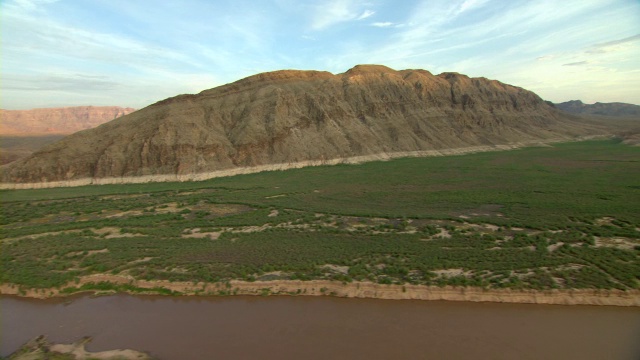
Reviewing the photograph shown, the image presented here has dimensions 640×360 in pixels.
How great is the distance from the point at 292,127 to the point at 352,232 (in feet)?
135

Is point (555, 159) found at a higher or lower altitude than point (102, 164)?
lower

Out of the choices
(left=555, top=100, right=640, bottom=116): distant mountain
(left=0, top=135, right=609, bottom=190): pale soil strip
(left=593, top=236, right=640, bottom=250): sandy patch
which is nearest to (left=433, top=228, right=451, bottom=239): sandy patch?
(left=593, top=236, right=640, bottom=250): sandy patch

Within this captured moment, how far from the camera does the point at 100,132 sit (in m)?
56.3

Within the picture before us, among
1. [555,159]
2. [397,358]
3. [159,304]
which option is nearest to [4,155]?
[159,304]

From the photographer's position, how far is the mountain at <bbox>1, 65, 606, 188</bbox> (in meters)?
50.4

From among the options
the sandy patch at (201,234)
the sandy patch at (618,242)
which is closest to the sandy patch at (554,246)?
the sandy patch at (618,242)

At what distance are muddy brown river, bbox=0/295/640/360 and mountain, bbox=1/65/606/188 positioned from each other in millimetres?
36069

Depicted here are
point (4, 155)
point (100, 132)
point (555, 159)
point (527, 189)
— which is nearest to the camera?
point (527, 189)

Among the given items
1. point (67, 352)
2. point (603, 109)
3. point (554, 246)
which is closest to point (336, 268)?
point (67, 352)

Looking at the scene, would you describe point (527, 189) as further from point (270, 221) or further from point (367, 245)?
point (270, 221)

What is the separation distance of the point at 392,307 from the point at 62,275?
1683 cm

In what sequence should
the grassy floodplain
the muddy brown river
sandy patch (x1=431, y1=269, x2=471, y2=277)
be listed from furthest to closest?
the grassy floodplain, sandy patch (x1=431, y1=269, x2=471, y2=277), the muddy brown river

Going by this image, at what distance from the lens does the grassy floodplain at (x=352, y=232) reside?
16.6 m

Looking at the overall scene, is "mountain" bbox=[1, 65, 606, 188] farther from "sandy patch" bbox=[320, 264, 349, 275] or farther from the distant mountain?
the distant mountain
